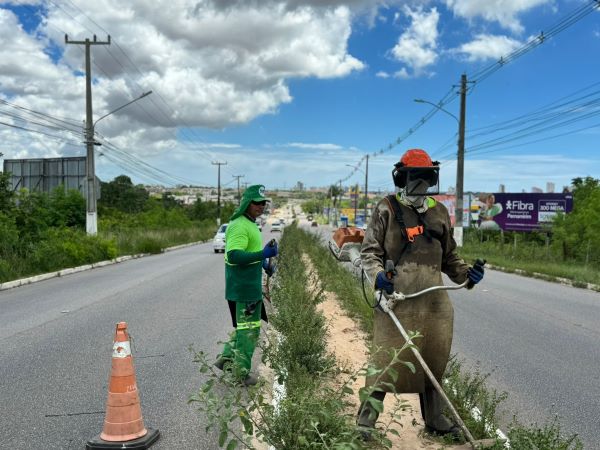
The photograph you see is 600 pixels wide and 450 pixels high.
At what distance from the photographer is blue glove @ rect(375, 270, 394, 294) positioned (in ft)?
11.5

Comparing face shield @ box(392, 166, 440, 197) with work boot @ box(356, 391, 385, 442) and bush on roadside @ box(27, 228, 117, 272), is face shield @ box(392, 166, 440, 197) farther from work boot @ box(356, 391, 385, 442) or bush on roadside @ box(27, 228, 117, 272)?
bush on roadside @ box(27, 228, 117, 272)

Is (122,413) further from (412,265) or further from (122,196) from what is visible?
(122,196)

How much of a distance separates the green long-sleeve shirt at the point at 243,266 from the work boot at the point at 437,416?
192cm

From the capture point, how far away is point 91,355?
6.82 metres

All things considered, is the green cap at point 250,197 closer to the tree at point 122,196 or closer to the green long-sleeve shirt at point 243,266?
the green long-sleeve shirt at point 243,266

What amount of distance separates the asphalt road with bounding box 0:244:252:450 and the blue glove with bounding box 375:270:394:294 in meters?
1.79

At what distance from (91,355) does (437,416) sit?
449 cm

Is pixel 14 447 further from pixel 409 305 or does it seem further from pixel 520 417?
pixel 520 417

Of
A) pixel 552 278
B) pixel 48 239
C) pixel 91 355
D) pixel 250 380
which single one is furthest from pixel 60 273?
pixel 552 278

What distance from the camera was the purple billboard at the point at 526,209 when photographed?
91.7 ft

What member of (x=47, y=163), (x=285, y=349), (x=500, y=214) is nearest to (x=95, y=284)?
(x=285, y=349)

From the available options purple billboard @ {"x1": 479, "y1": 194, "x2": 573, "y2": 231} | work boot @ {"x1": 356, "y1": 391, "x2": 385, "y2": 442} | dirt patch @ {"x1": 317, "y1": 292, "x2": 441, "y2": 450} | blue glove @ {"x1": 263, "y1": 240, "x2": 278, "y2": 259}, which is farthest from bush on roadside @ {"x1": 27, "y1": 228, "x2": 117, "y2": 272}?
purple billboard @ {"x1": 479, "y1": 194, "x2": 573, "y2": 231}

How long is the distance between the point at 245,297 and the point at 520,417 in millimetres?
2638

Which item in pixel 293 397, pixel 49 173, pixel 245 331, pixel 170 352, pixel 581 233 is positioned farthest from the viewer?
pixel 49 173
